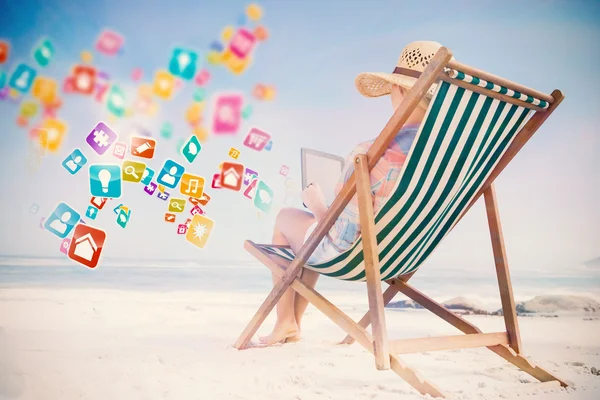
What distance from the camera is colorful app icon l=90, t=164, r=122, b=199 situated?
4.62 m

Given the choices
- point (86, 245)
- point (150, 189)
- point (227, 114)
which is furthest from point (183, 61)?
point (86, 245)

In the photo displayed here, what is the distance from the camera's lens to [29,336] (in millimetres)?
2104

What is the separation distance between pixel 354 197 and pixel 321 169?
33 centimetres

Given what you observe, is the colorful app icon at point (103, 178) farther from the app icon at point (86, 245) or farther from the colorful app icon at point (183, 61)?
the colorful app icon at point (183, 61)

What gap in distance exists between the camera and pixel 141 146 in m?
4.80

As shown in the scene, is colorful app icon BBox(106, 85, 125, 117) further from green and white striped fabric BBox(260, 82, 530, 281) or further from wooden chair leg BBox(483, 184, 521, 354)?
wooden chair leg BBox(483, 184, 521, 354)

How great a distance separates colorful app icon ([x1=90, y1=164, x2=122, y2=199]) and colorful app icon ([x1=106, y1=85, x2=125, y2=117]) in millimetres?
509

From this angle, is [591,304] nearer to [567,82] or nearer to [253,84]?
[567,82]

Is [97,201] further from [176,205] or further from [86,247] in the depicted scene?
[176,205]

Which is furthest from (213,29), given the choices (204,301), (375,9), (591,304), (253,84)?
(591,304)

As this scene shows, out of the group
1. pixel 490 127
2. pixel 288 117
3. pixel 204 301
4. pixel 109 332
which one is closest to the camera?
pixel 490 127

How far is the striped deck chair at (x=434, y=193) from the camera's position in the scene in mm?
1209

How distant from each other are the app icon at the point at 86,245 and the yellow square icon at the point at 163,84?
1.57 meters

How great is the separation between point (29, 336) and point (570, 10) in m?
4.44
